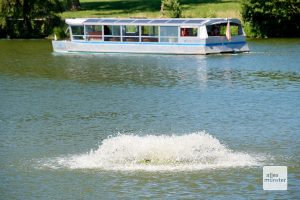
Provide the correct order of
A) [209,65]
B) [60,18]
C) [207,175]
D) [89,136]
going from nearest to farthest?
1. [207,175]
2. [89,136]
3. [209,65]
4. [60,18]

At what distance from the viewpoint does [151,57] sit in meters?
67.1

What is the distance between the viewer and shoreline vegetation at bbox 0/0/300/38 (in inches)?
3307

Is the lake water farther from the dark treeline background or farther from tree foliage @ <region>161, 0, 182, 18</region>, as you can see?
the dark treeline background

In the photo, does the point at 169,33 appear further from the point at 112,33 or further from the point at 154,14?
the point at 154,14

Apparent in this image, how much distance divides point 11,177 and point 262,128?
11.5 metres

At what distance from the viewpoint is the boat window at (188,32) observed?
68.4 meters

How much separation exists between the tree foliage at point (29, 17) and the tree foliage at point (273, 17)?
872 inches

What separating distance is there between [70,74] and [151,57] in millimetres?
13436

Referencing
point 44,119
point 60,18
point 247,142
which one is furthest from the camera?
point 60,18

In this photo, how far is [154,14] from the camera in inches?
3782

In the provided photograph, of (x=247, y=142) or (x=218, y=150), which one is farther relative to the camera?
(x=247, y=142)

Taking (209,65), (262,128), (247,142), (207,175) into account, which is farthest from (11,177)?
(209,65)

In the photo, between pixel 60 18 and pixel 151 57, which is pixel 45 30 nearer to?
pixel 60 18

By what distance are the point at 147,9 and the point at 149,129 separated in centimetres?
7076
